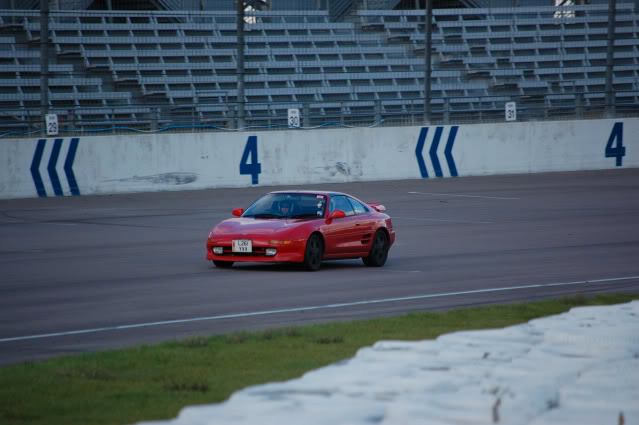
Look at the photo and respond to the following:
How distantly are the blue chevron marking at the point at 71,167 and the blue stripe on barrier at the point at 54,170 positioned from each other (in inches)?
11.2

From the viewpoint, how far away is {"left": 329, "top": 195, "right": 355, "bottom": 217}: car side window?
16.5 m

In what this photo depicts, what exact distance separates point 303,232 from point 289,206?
1103 millimetres

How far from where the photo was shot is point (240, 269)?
15.6 m

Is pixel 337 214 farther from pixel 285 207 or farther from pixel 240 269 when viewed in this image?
pixel 240 269

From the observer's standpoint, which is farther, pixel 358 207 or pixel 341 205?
pixel 358 207

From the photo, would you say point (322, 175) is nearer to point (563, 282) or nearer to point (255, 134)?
point (255, 134)

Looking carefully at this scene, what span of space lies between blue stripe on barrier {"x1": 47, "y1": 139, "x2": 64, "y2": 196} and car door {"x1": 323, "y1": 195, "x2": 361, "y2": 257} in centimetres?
1277

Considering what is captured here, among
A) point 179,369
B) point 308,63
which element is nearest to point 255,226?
point 179,369

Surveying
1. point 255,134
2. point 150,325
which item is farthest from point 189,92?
point 150,325

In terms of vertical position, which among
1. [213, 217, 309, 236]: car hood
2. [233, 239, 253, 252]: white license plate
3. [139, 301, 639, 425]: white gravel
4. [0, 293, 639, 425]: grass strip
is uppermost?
[213, 217, 309, 236]: car hood

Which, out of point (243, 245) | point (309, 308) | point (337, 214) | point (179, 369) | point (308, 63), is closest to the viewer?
point (179, 369)

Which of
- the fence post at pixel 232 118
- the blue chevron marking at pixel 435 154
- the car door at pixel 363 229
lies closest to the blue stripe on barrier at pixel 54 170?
the fence post at pixel 232 118

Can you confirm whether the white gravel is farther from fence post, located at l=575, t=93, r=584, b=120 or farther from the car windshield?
fence post, located at l=575, t=93, r=584, b=120

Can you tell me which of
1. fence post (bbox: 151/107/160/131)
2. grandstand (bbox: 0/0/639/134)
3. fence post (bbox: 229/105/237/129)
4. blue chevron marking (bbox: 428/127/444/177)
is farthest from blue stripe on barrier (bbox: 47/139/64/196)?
blue chevron marking (bbox: 428/127/444/177)
